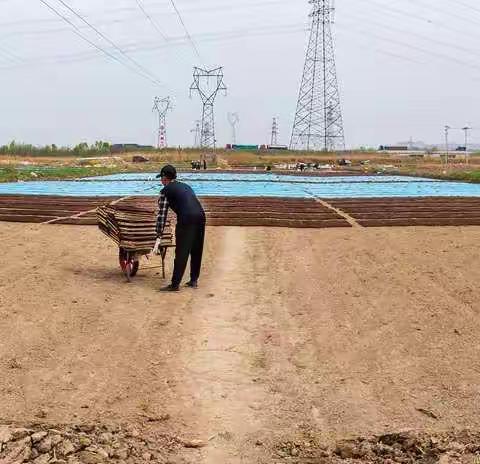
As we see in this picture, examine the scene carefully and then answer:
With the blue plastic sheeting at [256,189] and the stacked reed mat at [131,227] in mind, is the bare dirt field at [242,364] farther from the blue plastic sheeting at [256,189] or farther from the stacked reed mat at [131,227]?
the blue plastic sheeting at [256,189]

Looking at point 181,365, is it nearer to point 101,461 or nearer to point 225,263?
point 101,461

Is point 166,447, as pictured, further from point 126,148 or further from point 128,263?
point 126,148

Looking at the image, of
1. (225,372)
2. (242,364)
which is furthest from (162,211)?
(225,372)

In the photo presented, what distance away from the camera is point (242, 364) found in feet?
16.2

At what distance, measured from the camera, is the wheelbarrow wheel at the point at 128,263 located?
26.0 feet

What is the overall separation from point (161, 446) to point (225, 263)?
19.0 ft

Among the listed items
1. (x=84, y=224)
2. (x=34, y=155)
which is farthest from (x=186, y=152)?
(x=84, y=224)

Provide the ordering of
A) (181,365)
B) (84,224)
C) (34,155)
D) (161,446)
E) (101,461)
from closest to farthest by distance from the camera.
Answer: (101,461), (161,446), (181,365), (84,224), (34,155)

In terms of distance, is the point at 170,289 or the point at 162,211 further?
the point at 162,211

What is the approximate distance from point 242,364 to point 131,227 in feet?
11.5

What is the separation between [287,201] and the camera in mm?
20125

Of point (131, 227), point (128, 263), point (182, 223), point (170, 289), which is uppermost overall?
point (182, 223)

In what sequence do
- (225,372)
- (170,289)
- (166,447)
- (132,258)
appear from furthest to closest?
(132,258), (170,289), (225,372), (166,447)

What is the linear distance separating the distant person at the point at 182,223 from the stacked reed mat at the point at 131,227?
0.32 meters
